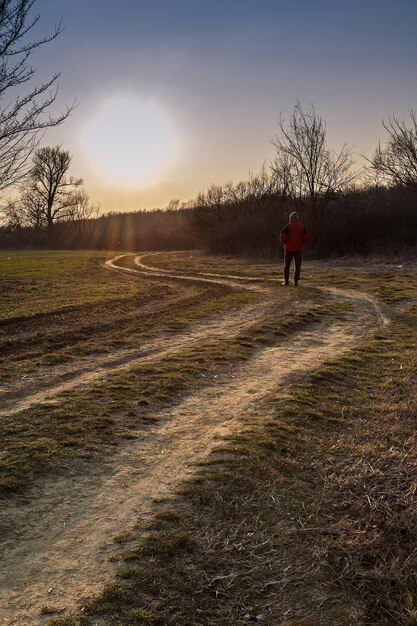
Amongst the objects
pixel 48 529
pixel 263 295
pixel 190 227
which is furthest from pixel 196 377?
pixel 190 227

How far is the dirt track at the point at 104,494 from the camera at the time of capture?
2.93 metres

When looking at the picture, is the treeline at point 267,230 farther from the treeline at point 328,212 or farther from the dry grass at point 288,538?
the dry grass at point 288,538

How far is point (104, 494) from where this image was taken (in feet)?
12.8

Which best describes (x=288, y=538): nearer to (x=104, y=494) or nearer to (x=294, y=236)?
(x=104, y=494)

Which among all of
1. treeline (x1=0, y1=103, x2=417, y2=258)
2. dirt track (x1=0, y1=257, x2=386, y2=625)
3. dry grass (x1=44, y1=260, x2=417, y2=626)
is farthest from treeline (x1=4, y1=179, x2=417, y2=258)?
dry grass (x1=44, y1=260, x2=417, y2=626)

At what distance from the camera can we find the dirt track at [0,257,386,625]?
2930mm

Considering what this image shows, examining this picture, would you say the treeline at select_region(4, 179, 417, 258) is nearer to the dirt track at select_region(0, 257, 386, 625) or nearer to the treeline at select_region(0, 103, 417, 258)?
the treeline at select_region(0, 103, 417, 258)

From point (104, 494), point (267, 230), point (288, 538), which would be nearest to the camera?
point (288, 538)

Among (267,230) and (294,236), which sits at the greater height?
(267,230)

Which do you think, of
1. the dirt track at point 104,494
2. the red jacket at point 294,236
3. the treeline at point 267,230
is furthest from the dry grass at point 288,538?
the treeline at point 267,230

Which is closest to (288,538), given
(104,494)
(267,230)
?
(104,494)

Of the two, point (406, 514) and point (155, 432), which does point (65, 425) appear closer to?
point (155, 432)

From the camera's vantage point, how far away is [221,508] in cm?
373

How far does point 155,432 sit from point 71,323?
20.4 feet
